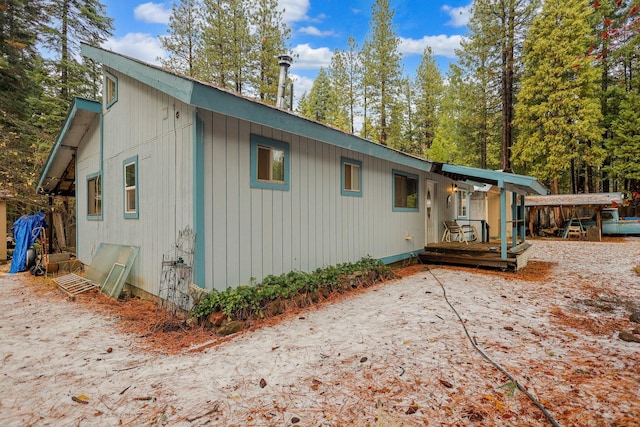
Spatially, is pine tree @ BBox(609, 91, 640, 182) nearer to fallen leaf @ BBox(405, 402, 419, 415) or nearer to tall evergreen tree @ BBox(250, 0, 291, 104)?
tall evergreen tree @ BBox(250, 0, 291, 104)

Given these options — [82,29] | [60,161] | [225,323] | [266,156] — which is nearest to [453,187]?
[266,156]

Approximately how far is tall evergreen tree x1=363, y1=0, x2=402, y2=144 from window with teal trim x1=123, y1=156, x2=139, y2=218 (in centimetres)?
1578

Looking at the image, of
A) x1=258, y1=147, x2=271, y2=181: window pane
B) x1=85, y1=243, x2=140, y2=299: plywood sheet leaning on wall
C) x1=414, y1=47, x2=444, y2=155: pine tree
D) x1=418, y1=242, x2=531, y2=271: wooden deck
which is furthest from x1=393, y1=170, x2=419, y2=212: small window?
x1=414, y1=47, x2=444, y2=155: pine tree

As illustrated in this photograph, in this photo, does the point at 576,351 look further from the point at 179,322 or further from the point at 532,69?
the point at 532,69

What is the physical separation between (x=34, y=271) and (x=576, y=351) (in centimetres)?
1138

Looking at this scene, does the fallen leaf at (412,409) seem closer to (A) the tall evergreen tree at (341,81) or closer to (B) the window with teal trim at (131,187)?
(B) the window with teal trim at (131,187)

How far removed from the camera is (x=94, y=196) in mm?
7633

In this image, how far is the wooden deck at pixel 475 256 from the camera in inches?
296

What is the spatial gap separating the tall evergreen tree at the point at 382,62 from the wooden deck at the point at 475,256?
39.5 feet

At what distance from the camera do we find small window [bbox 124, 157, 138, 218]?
215 inches

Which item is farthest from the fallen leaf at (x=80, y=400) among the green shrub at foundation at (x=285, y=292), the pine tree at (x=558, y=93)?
the pine tree at (x=558, y=93)

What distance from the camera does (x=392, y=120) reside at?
18953 millimetres

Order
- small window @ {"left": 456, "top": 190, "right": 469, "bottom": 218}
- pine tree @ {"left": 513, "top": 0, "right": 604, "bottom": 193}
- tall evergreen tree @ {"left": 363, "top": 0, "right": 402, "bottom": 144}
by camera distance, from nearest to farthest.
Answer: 1. small window @ {"left": 456, "top": 190, "right": 469, "bottom": 218}
2. pine tree @ {"left": 513, "top": 0, "right": 604, "bottom": 193}
3. tall evergreen tree @ {"left": 363, "top": 0, "right": 402, "bottom": 144}

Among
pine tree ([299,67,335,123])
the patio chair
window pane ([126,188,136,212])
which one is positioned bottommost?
the patio chair
